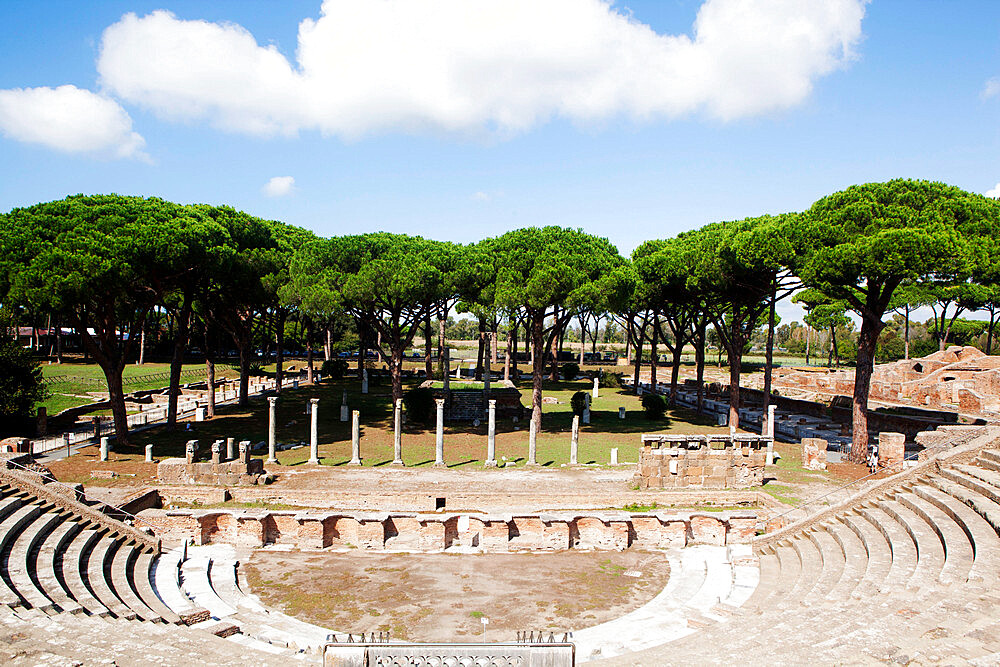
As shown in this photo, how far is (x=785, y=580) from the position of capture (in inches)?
590

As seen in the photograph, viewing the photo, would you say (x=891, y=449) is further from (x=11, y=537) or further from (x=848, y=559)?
(x=11, y=537)

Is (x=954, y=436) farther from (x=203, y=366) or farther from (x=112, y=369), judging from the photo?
(x=203, y=366)

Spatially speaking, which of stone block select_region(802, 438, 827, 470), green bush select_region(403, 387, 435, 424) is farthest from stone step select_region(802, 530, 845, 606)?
green bush select_region(403, 387, 435, 424)

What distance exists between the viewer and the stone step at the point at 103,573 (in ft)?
39.1

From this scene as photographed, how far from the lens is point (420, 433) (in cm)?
3269

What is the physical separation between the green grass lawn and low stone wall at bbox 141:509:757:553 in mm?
7660

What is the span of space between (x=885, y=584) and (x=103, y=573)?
15835 mm

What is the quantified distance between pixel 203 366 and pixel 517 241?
42.4m

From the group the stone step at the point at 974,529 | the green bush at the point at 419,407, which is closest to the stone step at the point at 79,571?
the stone step at the point at 974,529

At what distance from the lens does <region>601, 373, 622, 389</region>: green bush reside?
58.1 metres

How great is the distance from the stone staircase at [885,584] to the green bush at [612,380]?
39216mm

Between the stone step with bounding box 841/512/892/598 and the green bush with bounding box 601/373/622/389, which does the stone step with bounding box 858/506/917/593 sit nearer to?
the stone step with bounding box 841/512/892/598

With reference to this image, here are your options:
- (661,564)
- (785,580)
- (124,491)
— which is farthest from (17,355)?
(785,580)

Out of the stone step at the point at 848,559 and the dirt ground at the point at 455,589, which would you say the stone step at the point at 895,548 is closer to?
the stone step at the point at 848,559
